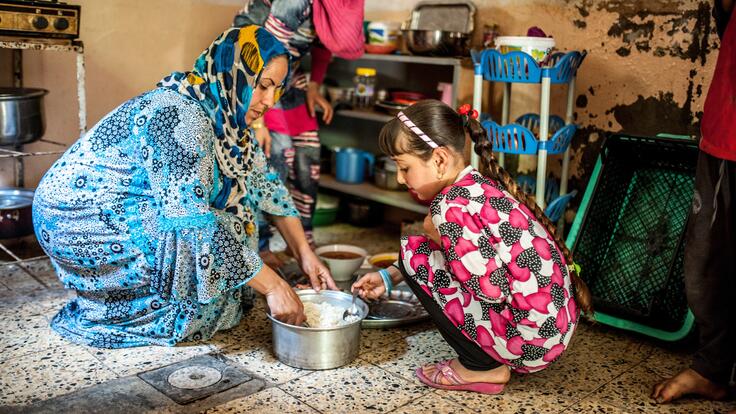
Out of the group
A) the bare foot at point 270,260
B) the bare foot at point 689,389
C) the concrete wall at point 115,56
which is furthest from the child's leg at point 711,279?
the concrete wall at point 115,56

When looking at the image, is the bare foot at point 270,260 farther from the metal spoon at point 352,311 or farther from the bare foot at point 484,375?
the bare foot at point 484,375

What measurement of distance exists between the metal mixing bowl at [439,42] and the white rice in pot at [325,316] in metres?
1.66

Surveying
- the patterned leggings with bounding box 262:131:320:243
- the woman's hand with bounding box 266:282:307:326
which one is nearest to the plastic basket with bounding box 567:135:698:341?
the woman's hand with bounding box 266:282:307:326

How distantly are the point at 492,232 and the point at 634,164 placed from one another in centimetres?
126

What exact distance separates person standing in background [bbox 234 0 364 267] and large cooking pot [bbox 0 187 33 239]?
1.02 m

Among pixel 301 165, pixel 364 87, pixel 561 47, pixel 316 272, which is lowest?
pixel 316 272

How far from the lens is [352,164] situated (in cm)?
416

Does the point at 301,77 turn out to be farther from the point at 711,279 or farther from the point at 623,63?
the point at 711,279

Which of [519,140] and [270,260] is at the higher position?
[519,140]

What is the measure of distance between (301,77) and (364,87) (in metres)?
0.61

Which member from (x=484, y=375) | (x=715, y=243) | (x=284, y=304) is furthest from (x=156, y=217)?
(x=715, y=243)

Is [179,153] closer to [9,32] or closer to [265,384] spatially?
[265,384]

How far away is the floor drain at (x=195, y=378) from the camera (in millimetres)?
2072

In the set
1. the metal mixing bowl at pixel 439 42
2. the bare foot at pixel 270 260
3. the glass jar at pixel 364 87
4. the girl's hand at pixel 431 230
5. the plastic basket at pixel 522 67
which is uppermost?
the metal mixing bowl at pixel 439 42
